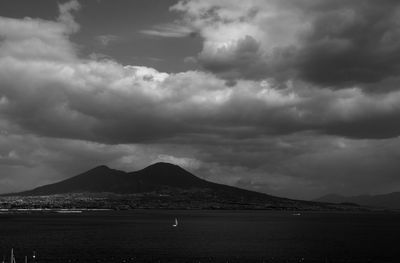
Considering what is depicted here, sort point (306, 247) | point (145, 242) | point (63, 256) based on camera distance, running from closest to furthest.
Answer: point (63, 256)
point (306, 247)
point (145, 242)

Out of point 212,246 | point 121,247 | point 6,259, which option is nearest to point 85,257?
point 6,259

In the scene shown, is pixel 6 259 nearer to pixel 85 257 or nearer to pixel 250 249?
pixel 85 257

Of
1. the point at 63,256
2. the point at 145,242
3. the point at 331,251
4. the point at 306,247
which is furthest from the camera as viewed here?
the point at 145,242

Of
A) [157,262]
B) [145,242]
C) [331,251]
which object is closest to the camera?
[157,262]

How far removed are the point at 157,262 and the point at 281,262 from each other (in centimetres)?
3082

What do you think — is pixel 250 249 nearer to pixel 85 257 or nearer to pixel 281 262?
pixel 281 262

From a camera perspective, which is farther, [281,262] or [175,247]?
[175,247]

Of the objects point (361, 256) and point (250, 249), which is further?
point (250, 249)

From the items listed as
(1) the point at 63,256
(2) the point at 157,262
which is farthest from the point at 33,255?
(2) the point at 157,262

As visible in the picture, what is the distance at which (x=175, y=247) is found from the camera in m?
170

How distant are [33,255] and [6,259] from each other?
8576 millimetres

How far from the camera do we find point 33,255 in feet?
454

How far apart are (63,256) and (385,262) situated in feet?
271

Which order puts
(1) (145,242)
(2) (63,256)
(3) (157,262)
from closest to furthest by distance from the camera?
(3) (157,262) → (2) (63,256) → (1) (145,242)
